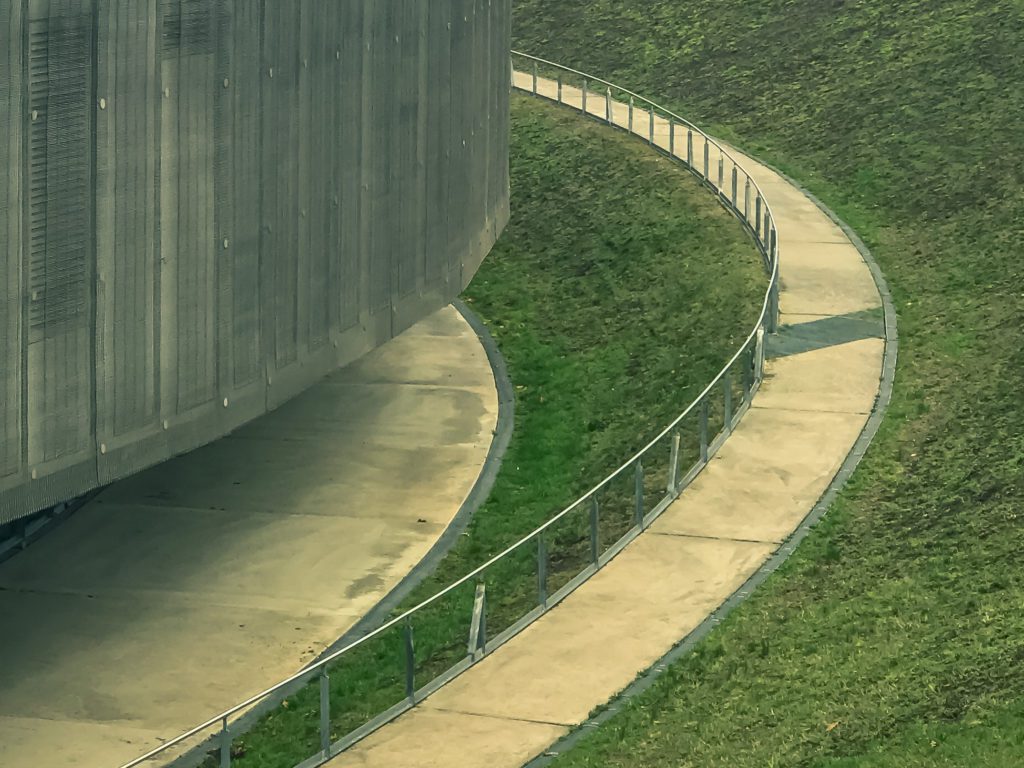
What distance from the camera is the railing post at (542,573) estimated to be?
827 inches

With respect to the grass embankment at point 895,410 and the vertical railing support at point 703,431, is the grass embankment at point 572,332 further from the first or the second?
the grass embankment at point 895,410

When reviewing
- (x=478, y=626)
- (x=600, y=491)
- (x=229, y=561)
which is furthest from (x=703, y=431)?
(x=229, y=561)

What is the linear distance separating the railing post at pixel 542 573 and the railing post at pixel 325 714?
3270 millimetres

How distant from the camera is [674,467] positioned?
23.9m

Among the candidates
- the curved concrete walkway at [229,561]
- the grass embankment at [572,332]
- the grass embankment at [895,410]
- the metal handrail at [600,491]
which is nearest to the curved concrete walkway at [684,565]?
the metal handrail at [600,491]

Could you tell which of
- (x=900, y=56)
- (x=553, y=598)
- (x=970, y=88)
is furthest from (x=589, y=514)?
(x=900, y=56)

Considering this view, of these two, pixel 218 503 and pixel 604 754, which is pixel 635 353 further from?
pixel 604 754

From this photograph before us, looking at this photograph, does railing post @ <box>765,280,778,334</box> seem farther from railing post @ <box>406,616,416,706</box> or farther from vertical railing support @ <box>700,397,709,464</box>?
railing post @ <box>406,616,416,706</box>

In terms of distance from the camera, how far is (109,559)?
26625mm

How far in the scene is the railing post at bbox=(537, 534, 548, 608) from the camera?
21000mm

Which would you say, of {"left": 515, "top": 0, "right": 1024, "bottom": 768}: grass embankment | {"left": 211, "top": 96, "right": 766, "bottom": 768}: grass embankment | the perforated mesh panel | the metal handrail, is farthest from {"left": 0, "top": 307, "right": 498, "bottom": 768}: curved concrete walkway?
{"left": 515, "top": 0, "right": 1024, "bottom": 768}: grass embankment

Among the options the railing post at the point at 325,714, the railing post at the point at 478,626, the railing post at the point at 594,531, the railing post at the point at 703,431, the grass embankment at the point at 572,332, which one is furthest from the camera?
the railing post at the point at 703,431

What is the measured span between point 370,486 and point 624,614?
9168mm

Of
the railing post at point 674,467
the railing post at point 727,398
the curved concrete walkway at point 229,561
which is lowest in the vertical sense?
the curved concrete walkway at point 229,561
